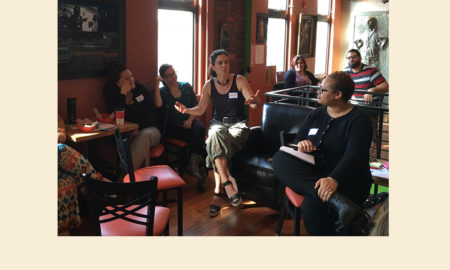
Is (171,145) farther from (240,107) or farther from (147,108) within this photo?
(240,107)

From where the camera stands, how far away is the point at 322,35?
8.70 metres

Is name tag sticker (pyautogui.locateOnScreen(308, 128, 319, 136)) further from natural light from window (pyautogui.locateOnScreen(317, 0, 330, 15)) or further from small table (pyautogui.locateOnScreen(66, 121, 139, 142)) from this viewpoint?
natural light from window (pyautogui.locateOnScreen(317, 0, 330, 15))

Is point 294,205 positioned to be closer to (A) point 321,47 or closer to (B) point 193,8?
(B) point 193,8

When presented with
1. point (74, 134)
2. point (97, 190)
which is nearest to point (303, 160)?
point (97, 190)

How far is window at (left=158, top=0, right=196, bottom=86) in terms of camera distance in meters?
4.71

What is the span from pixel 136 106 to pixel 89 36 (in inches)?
30.6

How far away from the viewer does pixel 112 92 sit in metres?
3.93

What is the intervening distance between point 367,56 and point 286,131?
19.2 ft

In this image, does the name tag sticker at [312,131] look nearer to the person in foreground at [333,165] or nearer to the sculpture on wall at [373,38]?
the person in foreground at [333,165]

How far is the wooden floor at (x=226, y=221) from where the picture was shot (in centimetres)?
317

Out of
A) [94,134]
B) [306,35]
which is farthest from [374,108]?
[306,35]

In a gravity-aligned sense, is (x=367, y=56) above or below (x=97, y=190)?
above

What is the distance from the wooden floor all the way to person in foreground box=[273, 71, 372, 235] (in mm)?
724

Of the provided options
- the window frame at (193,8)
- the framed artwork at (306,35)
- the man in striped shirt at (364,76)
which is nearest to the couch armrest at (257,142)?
the window frame at (193,8)
